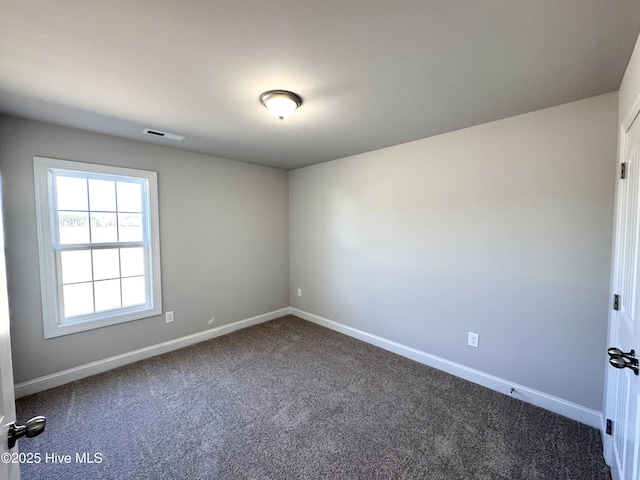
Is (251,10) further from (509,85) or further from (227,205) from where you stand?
(227,205)

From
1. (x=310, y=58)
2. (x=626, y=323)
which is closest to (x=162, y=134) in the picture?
(x=310, y=58)

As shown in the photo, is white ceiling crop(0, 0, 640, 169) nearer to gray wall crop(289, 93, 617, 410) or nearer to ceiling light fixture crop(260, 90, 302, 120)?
ceiling light fixture crop(260, 90, 302, 120)

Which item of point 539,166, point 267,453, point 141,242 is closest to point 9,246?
point 141,242

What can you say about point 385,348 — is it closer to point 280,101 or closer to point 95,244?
point 280,101

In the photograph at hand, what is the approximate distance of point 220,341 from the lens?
136 inches

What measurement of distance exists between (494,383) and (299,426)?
1.74m

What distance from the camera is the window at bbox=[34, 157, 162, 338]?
2.46m

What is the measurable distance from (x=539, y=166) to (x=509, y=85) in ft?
2.47

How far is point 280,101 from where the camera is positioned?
1.87 metres

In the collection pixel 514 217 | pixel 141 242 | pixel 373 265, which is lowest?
pixel 373 265

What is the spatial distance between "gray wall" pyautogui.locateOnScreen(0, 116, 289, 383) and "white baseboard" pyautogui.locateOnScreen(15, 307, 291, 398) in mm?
57

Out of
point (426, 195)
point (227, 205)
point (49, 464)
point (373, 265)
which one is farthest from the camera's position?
point (227, 205)

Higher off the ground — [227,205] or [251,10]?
[251,10]

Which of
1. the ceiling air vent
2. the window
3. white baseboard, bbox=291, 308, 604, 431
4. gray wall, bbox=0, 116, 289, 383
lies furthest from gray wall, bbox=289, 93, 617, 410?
the window
